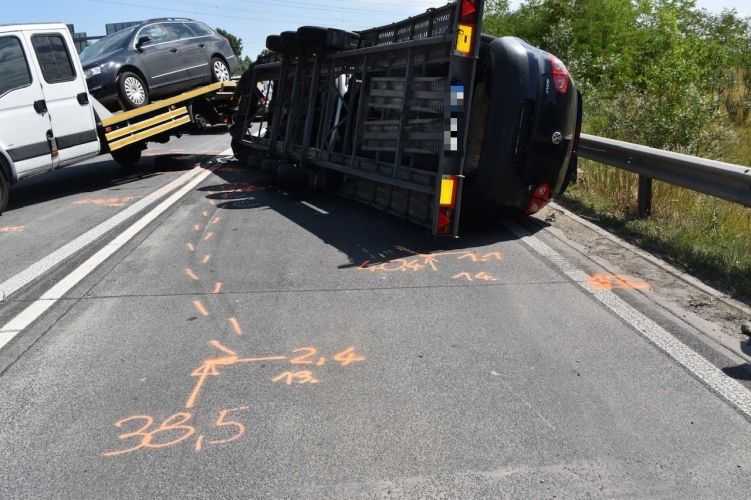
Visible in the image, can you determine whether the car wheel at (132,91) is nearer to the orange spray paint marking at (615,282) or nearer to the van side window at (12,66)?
the van side window at (12,66)

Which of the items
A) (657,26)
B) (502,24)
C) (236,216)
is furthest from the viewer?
(502,24)

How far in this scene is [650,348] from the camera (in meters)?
4.33

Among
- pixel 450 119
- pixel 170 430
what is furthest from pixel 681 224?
pixel 170 430

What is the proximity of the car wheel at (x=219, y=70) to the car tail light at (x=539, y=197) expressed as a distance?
855 centimetres

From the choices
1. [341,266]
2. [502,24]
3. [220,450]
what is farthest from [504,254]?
[502,24]

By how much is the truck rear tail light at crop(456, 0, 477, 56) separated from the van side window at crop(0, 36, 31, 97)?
6172mm

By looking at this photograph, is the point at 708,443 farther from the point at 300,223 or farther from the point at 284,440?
the point at 300,223

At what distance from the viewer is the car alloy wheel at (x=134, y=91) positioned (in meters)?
11.6

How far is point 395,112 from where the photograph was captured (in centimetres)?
783

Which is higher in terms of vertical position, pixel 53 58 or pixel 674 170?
pixel 53 58

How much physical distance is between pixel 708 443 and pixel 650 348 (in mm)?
1123

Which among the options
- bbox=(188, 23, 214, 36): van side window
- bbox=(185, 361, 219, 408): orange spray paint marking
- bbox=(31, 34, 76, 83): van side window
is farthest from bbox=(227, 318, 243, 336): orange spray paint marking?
bbox=(188, 23, 214, 36): van side window

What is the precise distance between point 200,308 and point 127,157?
30.6 feet

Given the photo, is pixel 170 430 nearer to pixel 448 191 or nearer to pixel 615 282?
pixel 615 282
